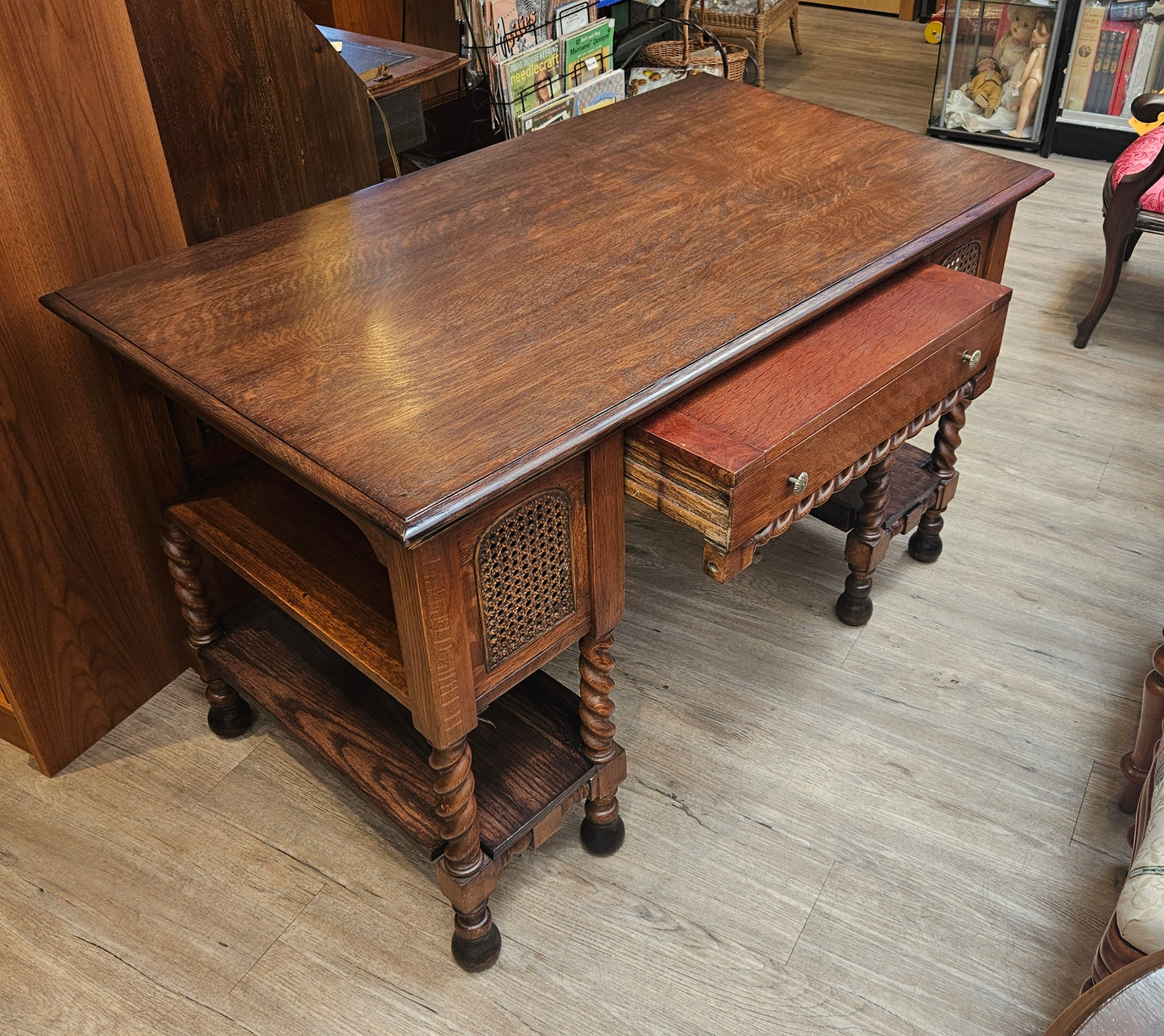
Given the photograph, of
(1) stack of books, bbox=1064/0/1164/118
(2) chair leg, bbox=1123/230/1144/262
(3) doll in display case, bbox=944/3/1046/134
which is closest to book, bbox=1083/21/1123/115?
(1) stack of books, bbox=1064/0/1164/118

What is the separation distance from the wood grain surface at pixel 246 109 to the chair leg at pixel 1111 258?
169 cm

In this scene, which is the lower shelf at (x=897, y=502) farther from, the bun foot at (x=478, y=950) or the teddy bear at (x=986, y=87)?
the teddy bear at (x=986, y=87)

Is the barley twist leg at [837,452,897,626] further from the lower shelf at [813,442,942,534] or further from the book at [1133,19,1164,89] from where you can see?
the book at [1133,19,1164,89]

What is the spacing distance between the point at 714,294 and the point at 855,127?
0.69 metres

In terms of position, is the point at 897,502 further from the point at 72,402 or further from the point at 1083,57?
the point at 1083,57

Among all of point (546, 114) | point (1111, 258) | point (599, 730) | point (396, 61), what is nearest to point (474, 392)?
point (599, 730)

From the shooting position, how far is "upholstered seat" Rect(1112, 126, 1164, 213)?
2531mm

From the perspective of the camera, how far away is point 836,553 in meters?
2.12

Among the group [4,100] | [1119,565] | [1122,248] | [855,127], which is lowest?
[1119,565]

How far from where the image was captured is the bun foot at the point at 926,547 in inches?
82.0

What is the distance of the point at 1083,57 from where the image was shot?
3.59 metres

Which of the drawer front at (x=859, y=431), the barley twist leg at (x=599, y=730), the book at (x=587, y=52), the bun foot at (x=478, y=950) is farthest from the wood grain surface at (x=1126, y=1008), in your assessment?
the book at (x=587, y=52)

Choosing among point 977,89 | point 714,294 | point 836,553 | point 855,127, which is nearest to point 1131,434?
point 836,553

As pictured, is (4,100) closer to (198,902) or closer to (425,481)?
(425,481)
